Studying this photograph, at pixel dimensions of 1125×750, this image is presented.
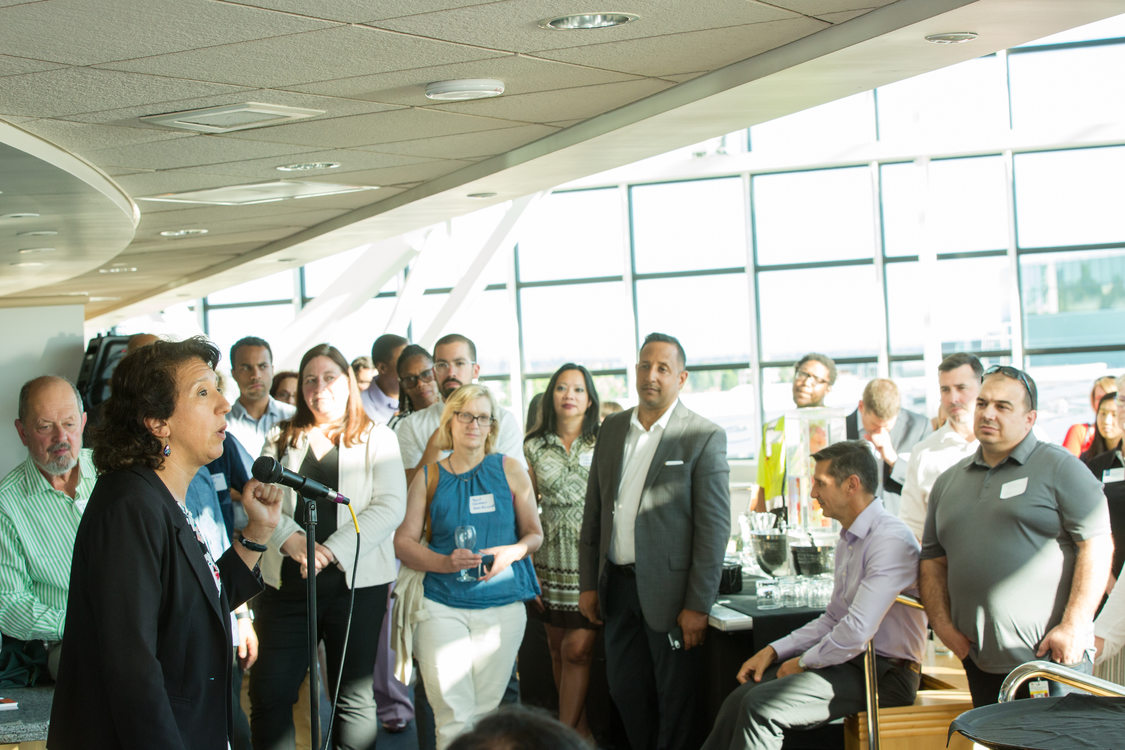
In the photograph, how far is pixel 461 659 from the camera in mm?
3896

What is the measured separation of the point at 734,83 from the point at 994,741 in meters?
2.11

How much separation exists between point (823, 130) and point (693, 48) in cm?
932

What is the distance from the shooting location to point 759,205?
39.7 feet

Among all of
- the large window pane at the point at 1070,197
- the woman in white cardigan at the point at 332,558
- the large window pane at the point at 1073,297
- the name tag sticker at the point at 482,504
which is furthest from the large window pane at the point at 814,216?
the woman in white cardigan at the point at 332,558

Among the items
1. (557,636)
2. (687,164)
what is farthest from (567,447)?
(687,164)

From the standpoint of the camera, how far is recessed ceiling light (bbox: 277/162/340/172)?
454 cm

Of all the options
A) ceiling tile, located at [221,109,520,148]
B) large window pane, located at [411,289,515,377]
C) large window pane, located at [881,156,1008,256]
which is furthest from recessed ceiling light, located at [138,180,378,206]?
large window pane, located at [881,156,1008,256]

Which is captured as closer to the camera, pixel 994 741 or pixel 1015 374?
pixel 994 741

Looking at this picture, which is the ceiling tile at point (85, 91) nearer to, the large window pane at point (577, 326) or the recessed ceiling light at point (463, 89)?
the recessed ceiling light at point (463, 89)

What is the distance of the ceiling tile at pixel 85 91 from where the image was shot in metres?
2.84

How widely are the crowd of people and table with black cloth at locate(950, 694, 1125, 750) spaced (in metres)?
0.86

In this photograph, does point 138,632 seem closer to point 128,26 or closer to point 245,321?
point 128,26

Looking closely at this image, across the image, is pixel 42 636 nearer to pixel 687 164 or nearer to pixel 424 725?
pixel 424 725

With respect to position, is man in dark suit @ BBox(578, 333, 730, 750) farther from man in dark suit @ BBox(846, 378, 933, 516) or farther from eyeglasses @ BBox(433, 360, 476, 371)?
man in dark suit @ BBox(846, 378, 933, 516)
